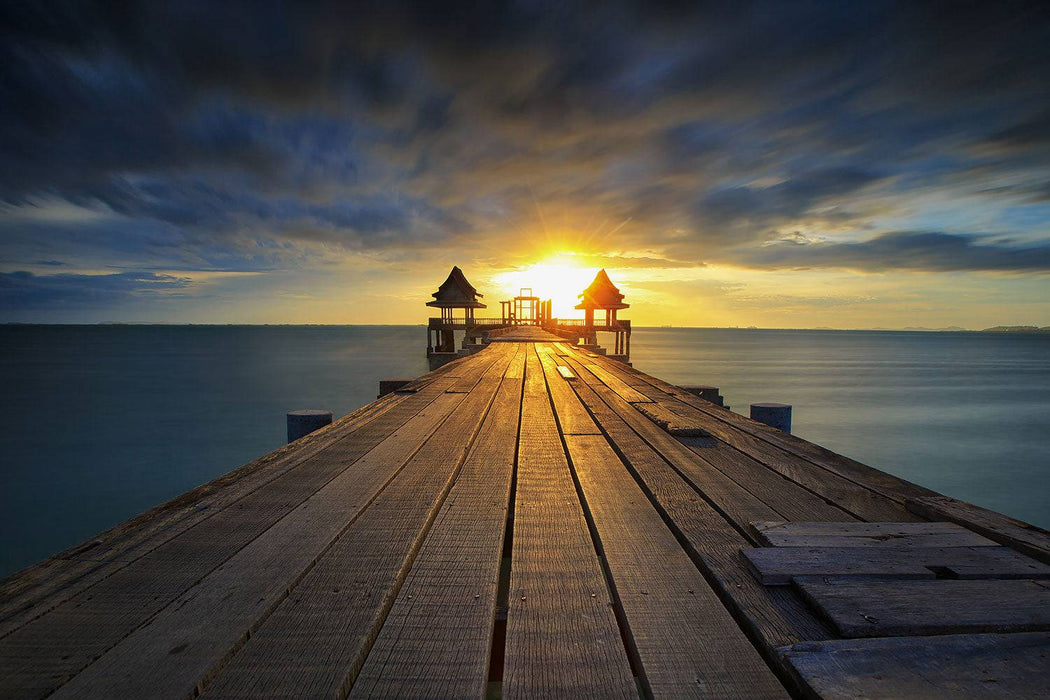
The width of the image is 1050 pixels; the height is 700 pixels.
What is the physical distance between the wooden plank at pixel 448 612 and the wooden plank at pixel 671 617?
1.33 ft

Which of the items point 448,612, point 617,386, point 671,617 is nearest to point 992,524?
point 671,617

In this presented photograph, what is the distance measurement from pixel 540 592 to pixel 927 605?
1.12 metres

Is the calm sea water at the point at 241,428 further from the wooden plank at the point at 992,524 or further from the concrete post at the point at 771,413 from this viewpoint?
the wooden plank at the point at 992,524

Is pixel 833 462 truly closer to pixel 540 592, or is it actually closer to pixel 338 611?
pixel 540 592

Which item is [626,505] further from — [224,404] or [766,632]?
[224,404]

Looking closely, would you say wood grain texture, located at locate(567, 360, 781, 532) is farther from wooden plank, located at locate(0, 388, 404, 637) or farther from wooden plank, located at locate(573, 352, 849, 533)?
wooden plank, located at locate(0, 388, 404, 637)

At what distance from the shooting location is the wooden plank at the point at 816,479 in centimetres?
216

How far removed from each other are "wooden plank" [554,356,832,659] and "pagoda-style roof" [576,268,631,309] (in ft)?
80.6

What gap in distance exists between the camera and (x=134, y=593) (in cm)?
146

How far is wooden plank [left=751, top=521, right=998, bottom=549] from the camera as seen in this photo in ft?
5.71

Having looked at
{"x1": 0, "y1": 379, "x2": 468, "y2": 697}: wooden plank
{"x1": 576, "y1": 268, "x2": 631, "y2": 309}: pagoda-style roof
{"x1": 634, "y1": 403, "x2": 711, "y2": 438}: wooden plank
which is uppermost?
{"x1": 576, "y1": 268, "x2": 631, "y2": 309}: pagoda-style roof

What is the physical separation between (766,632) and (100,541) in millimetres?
2328

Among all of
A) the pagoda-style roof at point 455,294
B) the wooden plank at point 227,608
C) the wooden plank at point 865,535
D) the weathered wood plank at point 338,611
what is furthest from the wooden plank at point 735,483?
the pagoda-style roof at point 455,294

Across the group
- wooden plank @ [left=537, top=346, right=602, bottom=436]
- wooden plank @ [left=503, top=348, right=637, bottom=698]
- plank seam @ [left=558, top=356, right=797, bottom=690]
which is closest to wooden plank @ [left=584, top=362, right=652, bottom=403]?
wooden plank @ [left=537, top=346, right=602, bottom=436]
